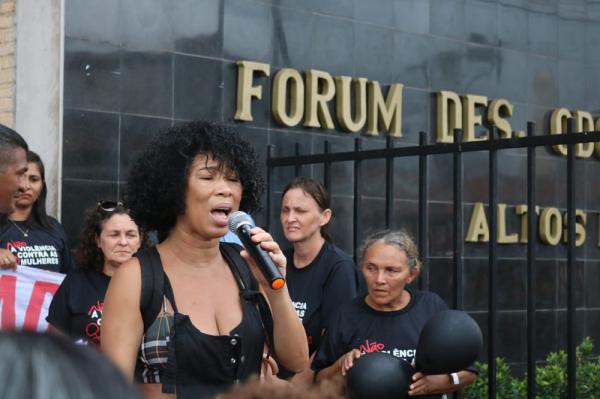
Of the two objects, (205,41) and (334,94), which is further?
(334,94)

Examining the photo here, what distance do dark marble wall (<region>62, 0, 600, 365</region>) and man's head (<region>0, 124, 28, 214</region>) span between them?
263cm

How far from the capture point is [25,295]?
609 centimetres

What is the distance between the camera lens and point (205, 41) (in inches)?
325

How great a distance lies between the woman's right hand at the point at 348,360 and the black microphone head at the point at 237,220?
74.2 inches

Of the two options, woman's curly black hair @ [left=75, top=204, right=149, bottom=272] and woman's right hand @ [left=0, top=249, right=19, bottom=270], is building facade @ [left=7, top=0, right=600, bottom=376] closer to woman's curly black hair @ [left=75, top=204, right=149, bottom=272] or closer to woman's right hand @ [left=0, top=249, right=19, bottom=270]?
woman's right hand @ [left=0, top=249, right=19, bottom=270]

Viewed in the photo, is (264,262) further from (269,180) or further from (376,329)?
(269,180)

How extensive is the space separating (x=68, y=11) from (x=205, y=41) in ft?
3.91

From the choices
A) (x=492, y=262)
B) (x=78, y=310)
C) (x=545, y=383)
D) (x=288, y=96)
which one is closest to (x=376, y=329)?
(x=492, y=262)

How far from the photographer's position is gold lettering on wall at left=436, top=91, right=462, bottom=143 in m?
9.88

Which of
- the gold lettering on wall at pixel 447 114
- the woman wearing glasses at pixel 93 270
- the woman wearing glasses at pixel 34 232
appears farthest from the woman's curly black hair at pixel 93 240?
the gold lettering on wall at pixel 447 114

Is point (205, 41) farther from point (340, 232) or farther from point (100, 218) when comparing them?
point (100, 218)

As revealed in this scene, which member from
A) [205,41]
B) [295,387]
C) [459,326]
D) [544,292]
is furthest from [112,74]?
[295,387]

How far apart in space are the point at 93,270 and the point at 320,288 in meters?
1.20

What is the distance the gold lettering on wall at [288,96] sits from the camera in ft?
28.3
